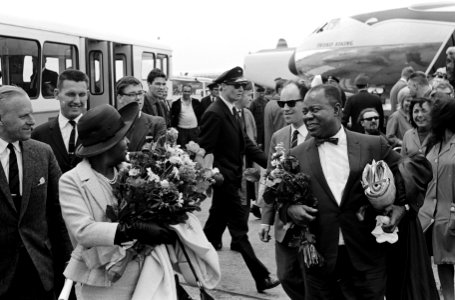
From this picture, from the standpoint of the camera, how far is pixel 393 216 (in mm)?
3908

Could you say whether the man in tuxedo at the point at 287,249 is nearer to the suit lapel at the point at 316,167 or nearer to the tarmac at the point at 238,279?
the suit lapel at the point at 316,167

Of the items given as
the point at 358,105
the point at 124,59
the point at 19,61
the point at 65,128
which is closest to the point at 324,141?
the point at 65,128

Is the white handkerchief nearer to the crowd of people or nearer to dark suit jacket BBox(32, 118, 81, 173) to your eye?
the crowd of people

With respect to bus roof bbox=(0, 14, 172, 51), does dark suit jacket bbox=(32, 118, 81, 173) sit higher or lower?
lower

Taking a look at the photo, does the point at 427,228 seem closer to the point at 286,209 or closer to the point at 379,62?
the point at 286,209

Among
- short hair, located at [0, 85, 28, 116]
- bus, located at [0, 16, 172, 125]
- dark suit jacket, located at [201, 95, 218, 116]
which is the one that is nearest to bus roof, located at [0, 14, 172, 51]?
bus, located at [0, 16, 172, 125]

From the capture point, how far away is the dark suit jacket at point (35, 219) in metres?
3.91

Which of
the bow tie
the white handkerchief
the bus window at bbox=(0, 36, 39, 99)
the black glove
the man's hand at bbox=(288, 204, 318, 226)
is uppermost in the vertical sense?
the bus window at bbox=(0, 36, 39, 99)

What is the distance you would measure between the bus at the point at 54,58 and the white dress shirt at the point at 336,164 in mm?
8075

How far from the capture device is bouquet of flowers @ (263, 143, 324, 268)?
13.0 feet

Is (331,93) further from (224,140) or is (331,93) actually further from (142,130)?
(224,140)

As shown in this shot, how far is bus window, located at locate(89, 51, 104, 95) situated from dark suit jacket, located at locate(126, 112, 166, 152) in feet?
28.9

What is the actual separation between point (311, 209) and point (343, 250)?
338mm

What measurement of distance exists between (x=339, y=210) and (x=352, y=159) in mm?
335
